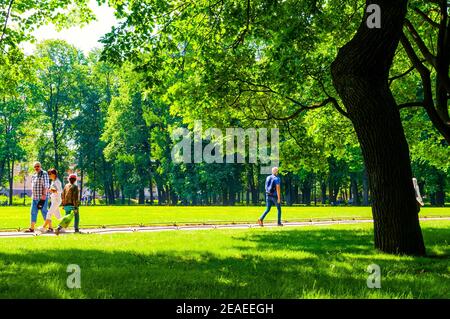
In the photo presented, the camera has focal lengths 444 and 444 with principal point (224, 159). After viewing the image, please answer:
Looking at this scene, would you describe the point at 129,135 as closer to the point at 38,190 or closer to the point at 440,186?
the point at 440,186

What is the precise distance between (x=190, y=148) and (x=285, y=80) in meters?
39.0

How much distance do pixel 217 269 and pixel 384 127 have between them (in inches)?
167

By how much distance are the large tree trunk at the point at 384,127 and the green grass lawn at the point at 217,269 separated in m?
0.64

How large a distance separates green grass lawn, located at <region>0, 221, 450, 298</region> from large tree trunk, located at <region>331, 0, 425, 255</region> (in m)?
0.64

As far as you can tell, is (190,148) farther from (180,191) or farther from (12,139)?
(12,139)

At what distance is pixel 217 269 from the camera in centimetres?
662

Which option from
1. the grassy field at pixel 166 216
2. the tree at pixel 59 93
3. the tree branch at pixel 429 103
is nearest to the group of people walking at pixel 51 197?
the grassy field at pixel 166 216

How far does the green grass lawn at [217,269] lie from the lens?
5066mm

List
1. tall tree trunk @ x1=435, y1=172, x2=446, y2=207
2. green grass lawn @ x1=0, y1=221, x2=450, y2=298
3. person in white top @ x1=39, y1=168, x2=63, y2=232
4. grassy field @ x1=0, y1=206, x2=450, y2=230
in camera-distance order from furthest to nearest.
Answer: tall tree trunk @ x1=435, y1=172, x2=446, y2=207 → grassy field @ x1=0, y1=206, x2=450, y2=230 → person in white top @ x1=39, y1=168, x2=63, y2=232 → green grass lawn @ x1=0, y1=221, x2=450, y2=298

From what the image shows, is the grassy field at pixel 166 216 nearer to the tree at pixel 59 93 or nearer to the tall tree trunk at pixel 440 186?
the tall tree trunk at pixel 440 186

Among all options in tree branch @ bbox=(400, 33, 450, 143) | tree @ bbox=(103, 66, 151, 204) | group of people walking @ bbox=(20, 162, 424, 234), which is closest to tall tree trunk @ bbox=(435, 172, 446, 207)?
tree @ bbox=(103, 66, 151, 204)

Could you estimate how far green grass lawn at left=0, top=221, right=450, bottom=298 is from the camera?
16.6 feet

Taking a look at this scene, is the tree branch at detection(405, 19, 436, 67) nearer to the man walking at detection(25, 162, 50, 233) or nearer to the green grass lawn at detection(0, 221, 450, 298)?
the green grass lawn at detection(0, 221, 450, 298)
